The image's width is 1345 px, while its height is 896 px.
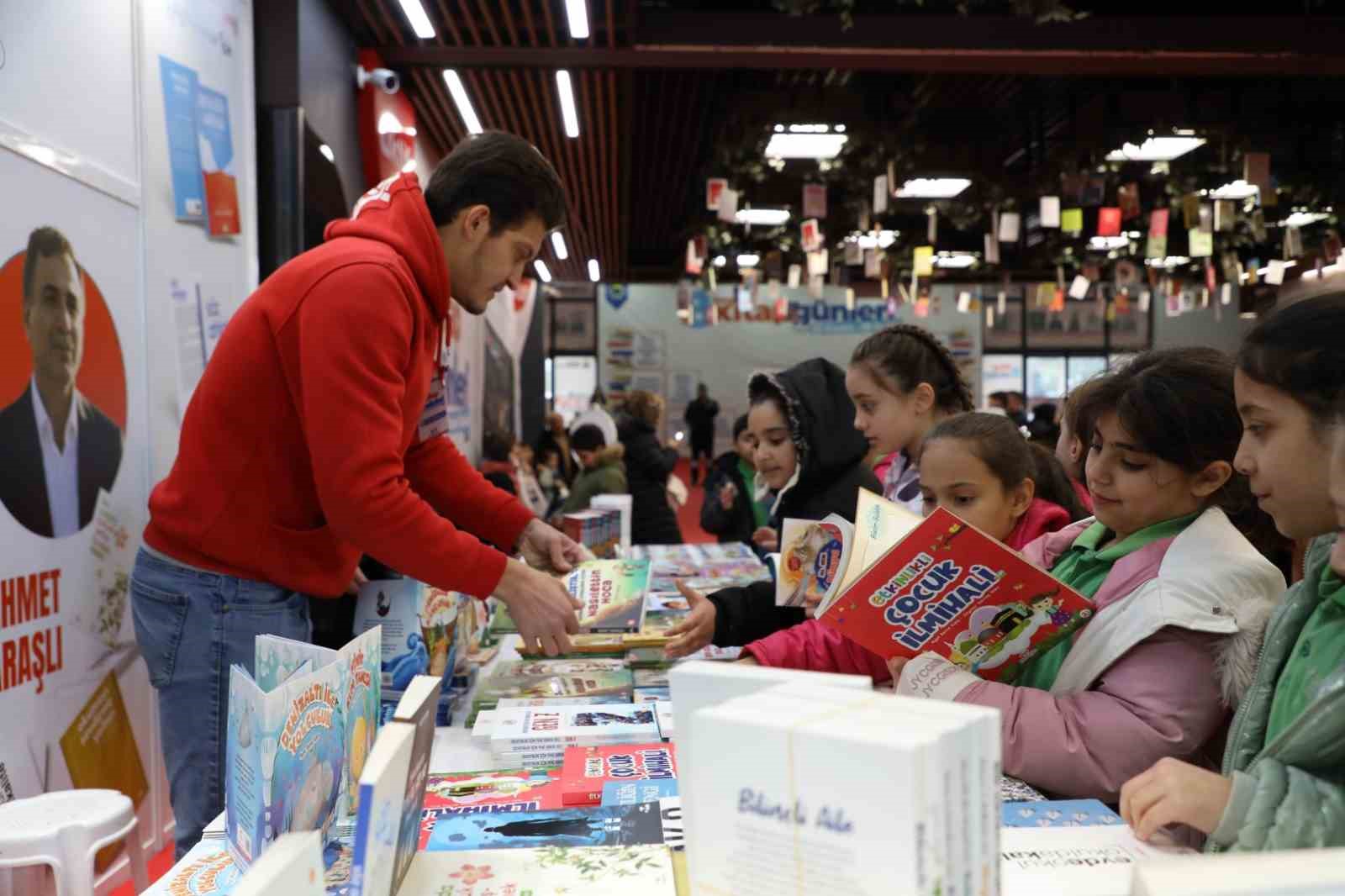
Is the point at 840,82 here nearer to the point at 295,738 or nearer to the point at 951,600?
the point at 951,600

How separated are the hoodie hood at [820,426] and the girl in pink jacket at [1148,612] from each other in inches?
42.9

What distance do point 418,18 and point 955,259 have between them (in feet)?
39.9

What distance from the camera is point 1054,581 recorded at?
4.48ft

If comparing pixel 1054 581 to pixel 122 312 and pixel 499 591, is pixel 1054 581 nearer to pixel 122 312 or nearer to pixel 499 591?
pixel 499 591

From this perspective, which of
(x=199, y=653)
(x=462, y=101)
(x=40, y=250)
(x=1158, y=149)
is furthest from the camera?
(x=1158, y=149)

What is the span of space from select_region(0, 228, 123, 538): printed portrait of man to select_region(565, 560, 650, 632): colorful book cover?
56.4 inches

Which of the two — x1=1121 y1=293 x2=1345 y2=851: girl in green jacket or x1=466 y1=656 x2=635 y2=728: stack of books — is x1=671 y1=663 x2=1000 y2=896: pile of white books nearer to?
x1=1121 y1=293 x2=1345 y2=851: girl in green jacket

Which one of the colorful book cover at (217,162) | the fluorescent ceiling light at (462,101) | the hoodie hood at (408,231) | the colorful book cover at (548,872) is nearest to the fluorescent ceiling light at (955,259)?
the fluorescent ceiling light at (462,101)

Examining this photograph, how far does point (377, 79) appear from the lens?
17.9 feet

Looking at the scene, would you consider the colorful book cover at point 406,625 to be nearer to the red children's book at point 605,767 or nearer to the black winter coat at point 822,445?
the red children's book at point 605,767

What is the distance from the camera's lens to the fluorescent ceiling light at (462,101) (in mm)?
6270

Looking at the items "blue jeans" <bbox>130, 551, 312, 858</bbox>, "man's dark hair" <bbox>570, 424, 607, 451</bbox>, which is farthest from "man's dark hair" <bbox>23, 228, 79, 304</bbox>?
"man's dark hair" <bbox>570, 424, 607, 451</bbox>

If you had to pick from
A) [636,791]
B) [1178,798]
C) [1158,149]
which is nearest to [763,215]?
[1158,149]

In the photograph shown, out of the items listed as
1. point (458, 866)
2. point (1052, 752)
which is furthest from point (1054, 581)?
point (458, 866)
